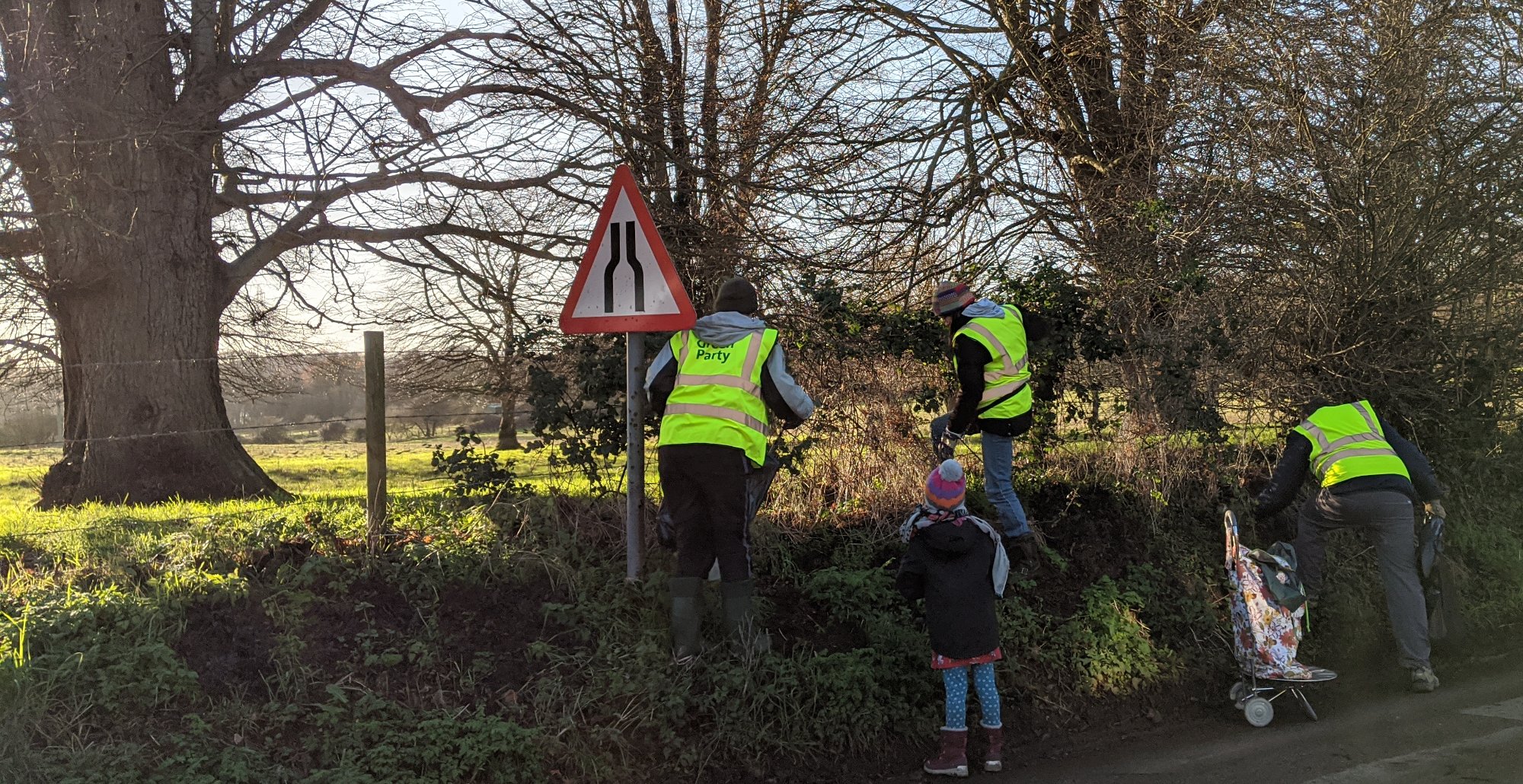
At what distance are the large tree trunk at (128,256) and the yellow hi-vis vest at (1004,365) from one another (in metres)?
6.43

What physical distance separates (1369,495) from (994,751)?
3.19 m

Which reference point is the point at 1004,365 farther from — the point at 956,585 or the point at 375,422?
the point at 375,422

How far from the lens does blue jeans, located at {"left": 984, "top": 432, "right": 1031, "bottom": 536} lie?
6.43m

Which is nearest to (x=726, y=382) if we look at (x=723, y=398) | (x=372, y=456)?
(x=723, y=398)

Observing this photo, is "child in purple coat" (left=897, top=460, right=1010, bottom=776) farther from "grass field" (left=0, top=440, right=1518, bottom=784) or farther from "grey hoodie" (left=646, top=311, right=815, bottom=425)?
"grey hoodie" (left=646, top=311, right=815, bottom=425)

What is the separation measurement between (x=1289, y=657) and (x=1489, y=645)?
256cm

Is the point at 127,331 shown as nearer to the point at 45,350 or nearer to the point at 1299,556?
the point at 45,350

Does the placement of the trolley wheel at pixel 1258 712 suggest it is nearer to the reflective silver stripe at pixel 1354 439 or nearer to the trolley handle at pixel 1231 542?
the trolley handle at pixel 1231 542

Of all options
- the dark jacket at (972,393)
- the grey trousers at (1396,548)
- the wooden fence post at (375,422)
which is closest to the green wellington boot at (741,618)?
the dark jacket at (972,393)

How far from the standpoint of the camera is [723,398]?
4.85m

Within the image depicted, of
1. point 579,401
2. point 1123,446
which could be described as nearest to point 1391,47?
point 1123,446

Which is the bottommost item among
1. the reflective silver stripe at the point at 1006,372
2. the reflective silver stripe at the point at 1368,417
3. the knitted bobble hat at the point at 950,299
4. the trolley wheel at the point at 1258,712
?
the trolley wheel at the point at 1258,712

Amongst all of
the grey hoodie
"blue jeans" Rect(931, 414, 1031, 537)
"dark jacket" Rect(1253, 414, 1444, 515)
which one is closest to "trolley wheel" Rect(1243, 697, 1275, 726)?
"dark jacket" Rect(1253, 414, 1444, 515)

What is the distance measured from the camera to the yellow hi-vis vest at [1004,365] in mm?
→ 6145
